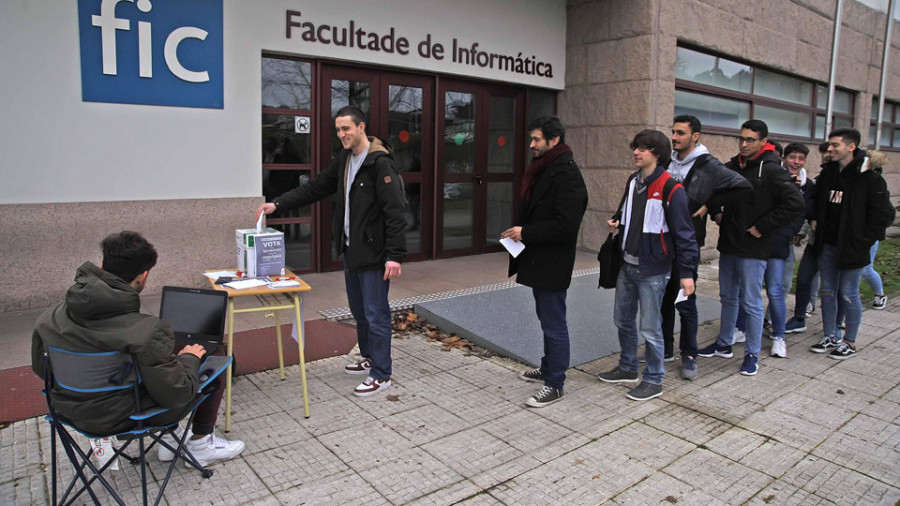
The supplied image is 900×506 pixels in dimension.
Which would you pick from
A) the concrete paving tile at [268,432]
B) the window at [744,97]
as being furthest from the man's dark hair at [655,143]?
the window at [744,97]

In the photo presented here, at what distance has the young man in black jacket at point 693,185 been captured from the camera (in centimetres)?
464

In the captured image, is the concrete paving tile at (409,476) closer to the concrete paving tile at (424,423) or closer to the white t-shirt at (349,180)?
the concrete paving tile at (424,423)

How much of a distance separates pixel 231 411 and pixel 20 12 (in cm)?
402

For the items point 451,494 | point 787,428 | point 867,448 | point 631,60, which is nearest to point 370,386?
point 451,494

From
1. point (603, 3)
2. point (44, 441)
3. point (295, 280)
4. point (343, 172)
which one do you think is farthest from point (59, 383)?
point (603, 3)

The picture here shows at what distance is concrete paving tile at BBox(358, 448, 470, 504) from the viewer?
3086mm

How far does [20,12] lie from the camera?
5.36 metres

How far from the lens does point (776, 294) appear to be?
5359 millimetres

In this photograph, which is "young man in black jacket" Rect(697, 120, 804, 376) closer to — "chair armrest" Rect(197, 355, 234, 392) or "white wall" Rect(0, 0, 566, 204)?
"chair armrest" Rect(197, 355, 234, 392)

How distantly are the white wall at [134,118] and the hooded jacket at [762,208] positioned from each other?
451 cm

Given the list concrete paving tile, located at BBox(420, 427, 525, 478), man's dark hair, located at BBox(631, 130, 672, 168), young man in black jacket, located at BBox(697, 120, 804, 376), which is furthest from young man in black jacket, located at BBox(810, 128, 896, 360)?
concrete paving tile, located at BBox(420, 427, 525, 478)

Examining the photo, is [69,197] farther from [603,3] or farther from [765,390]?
[603,3]

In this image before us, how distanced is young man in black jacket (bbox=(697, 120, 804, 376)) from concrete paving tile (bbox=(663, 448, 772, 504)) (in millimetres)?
1622

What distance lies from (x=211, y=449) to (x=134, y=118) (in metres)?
3.92
